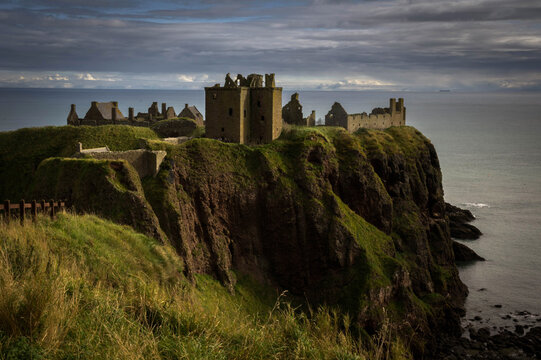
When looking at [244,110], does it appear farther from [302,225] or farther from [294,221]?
[302,225]

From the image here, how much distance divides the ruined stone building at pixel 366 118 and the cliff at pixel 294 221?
424 inches

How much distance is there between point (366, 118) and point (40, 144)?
171 ft

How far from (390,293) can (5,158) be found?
142 ft

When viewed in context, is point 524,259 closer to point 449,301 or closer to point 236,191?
point 449,301

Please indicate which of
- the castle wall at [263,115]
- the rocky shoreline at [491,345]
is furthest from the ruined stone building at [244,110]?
the rocky shoreline at [491,345]

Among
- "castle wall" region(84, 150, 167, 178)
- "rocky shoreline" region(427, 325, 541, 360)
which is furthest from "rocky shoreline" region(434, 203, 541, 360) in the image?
"castle wall" region(84, 150, 167, 178)

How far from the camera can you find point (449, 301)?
71250mm

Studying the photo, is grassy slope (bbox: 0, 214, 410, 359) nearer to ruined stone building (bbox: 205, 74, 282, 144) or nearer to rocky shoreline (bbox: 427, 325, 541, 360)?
rocky shoreline (bbox: 427, 325, 541, 360)

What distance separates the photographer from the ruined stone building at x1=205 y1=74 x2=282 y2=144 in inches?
2758

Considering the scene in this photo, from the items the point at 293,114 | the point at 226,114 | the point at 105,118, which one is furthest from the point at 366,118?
the point at 105,118

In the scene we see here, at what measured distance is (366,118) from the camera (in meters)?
93.8

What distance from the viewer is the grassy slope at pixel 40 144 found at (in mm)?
57469

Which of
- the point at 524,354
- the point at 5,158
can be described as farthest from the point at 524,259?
the point at 5,158

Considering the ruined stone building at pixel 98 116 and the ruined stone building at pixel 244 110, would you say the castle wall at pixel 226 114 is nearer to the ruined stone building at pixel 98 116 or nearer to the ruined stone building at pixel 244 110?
the ruined stone building at pixel 244 110
